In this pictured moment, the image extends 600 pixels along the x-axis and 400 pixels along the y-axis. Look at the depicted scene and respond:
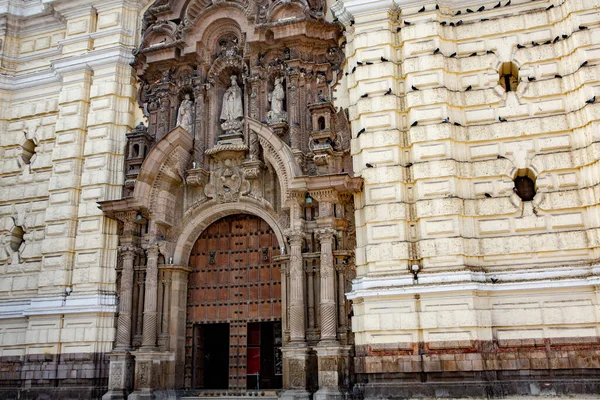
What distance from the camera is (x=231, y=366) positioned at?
1639cm

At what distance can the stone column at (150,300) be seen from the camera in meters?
15.9

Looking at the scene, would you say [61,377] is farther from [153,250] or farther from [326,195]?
[326,195]

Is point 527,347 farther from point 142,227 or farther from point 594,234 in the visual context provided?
point 142,227

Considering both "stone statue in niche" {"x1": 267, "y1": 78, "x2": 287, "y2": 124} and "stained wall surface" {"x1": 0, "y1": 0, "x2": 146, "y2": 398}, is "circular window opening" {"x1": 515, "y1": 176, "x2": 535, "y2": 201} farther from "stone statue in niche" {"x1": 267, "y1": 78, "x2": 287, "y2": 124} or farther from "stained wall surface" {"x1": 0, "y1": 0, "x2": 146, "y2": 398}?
"stained wall surface" {"x1": 0, "y1": 0, "x2": 146, "y2": 398}

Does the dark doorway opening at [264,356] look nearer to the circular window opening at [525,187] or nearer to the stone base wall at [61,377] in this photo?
the stone base wall at [61,377]

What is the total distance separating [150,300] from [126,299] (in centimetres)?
71

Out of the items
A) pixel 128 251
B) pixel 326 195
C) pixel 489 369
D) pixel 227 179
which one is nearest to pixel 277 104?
pixel 227 179

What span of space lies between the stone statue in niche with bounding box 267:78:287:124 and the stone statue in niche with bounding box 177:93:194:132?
2454mm

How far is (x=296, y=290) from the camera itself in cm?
1505

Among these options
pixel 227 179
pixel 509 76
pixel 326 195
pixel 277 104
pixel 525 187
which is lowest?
pixel 525 187

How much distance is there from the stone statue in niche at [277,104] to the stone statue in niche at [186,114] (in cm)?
245

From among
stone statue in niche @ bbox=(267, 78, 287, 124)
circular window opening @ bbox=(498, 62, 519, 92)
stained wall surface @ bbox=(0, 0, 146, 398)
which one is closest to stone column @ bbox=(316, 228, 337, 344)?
stone statue in niche @ bbox=(267, 78, 287, 124)

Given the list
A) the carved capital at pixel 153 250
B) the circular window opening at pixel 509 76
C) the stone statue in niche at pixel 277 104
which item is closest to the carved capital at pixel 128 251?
the carved capital at pixel 153 250

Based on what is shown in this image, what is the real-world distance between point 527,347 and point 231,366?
745 cm
